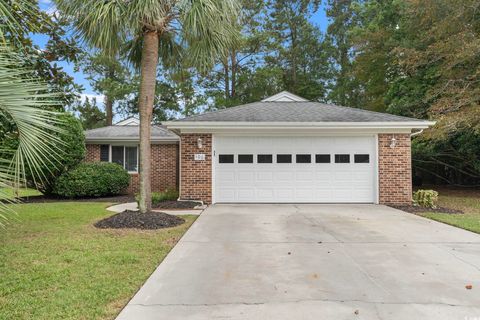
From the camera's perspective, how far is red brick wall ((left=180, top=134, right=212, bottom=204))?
→ 10641 mm

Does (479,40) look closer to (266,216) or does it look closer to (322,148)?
(322,148)

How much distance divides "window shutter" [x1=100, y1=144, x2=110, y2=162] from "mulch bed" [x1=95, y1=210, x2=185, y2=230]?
25.3 ft

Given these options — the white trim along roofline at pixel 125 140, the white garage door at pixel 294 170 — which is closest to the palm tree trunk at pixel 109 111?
the white trim along roofline at pixel 125 140

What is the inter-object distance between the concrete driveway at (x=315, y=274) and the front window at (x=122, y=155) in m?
8.50

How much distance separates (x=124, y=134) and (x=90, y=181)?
10.5 ft

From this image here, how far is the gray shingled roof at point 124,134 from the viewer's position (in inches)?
562

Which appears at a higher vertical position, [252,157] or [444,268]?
[252,157]

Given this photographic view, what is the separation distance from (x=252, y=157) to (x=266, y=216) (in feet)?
9.33

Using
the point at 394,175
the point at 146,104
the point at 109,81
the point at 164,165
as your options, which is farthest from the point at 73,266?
the point at 109,81

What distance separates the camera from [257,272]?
4.34 m

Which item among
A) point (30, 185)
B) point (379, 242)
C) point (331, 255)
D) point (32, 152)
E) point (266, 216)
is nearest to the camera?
point (32, 152)

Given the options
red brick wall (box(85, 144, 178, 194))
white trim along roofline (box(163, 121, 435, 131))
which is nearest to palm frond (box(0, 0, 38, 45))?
white trim along roofline (box(163, 121, 435, 131))

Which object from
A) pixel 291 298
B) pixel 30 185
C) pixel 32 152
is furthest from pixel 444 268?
pixel 30 185

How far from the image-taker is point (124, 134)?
1509cm
